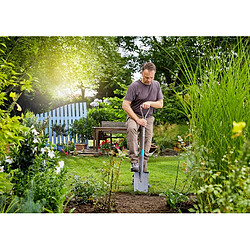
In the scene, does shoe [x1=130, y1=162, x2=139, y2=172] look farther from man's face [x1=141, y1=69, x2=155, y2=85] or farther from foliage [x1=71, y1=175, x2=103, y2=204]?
man's face [x1=141, y1=69, x2=155, y2=85]

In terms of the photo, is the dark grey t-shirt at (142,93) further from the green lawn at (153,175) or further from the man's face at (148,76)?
the green lawn at (153,175)

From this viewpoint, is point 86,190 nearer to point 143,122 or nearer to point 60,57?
point 143,122

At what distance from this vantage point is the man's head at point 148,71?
10.4ft

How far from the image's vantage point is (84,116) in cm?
847

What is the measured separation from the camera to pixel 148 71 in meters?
3.21

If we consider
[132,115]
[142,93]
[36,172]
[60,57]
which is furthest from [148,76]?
[60,57]

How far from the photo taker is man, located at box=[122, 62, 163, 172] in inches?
127

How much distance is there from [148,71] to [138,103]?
426mm

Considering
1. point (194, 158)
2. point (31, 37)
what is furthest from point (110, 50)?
point (194, 158)

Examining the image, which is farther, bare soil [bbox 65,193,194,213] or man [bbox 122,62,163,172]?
man [bbox 122,62,163,172]

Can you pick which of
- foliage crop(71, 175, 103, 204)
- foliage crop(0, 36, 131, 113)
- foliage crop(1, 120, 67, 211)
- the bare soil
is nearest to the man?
the bare soil
